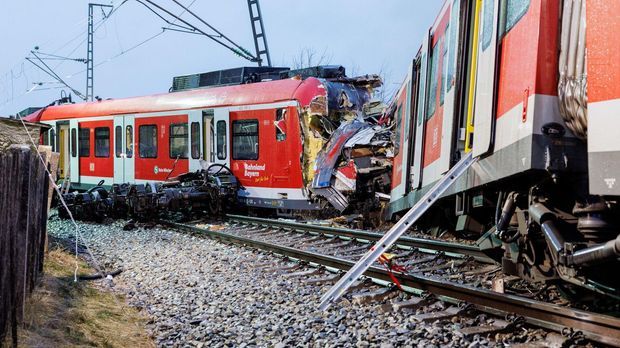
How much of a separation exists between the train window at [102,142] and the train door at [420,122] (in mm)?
12833

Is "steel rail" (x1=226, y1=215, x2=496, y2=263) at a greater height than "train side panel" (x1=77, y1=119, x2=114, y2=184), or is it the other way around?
"train side panel" (x1=77, y1=119, x2=114, y2=184)

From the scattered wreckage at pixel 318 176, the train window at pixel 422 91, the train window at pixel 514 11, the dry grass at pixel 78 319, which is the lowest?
the dry grass at pixel 78 319

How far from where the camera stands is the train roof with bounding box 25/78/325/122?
48.8 ft

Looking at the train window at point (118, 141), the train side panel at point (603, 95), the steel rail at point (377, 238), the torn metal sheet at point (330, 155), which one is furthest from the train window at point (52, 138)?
the train side panel at point (603, 95)

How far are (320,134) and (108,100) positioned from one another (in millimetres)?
8807

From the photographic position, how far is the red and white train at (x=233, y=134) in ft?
48.1

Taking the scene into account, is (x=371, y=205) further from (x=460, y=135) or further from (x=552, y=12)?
(x=552, y=12)

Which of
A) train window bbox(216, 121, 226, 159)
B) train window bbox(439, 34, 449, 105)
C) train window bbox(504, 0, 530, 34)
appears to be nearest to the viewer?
train window bbox(504, 0, 530, 34)

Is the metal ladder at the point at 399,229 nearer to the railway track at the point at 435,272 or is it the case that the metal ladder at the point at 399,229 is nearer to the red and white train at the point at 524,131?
the red and white train at the point at 524,131

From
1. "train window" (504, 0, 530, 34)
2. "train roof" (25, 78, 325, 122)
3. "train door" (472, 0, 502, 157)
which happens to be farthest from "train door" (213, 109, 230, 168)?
"train window" (504, 0, 530, 34)

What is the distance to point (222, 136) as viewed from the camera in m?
16.3

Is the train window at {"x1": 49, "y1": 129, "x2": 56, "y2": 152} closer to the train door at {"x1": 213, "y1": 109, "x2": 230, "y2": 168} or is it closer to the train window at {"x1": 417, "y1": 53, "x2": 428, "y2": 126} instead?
the train door at {"x1": 213, "y1": 109, "x2": 230, "y2": 168}

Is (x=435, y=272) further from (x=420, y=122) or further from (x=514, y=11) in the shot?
(x=514, y=11)

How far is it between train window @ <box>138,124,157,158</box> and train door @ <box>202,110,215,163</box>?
2104 millimetres
